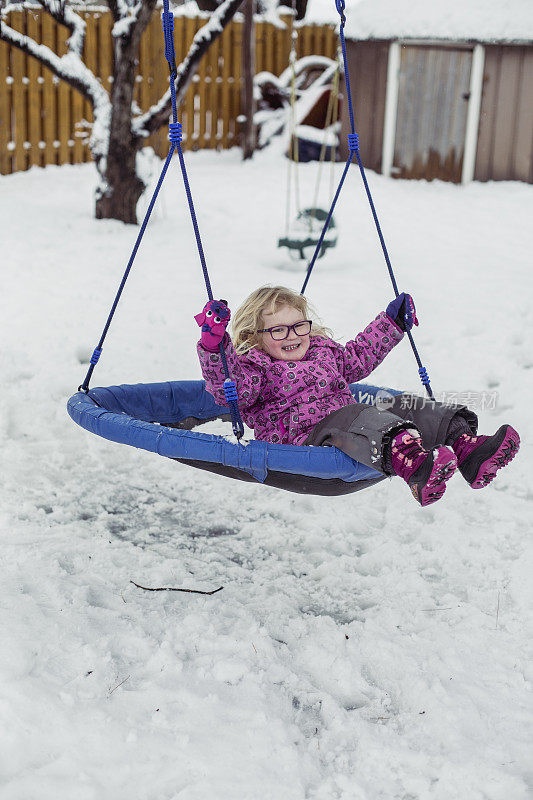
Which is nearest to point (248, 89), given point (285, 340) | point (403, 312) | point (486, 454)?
point (403, 312)

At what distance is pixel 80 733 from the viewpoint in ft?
7.15

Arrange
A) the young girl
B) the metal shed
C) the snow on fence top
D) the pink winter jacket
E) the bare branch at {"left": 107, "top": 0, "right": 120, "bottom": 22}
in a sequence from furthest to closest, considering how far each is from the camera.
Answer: the metal shed, the snow on fence top, the bare branch at {"left": 107, "top": 0, "right": 120, "bottom": 22}, the pink winter jacket, the young girl

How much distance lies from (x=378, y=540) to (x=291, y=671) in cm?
94

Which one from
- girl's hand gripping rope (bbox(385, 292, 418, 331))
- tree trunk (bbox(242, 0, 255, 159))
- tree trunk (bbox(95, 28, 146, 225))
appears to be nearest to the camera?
girl's hand gripping rope (bbox(385, 292, 418, 331))

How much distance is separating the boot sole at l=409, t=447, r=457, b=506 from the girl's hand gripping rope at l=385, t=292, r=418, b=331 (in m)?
0.83

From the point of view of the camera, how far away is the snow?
2.16 meters

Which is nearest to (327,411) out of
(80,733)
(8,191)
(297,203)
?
(80,733)

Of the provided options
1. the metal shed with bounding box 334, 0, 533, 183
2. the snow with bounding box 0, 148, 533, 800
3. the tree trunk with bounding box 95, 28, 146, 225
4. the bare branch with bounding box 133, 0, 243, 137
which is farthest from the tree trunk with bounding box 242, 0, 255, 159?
the snow with bounding box 0, 148, 533, 800

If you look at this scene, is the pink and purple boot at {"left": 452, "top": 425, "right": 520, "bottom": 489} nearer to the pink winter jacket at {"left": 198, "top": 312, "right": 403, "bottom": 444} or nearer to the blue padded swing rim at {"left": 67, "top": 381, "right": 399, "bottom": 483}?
the blue padded swing rim at {"left": 67, "top": 381, "right": 399, "bottom": 483}

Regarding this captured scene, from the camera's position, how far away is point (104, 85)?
9883 millimetres

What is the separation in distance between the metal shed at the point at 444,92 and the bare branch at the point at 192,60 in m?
3.46

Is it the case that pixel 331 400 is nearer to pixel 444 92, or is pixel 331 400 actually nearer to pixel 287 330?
pixel 287 330

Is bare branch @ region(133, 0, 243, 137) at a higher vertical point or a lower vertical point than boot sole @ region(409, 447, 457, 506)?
higher

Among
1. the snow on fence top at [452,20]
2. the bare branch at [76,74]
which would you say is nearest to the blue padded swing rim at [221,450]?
the bare branch at [76,74]
